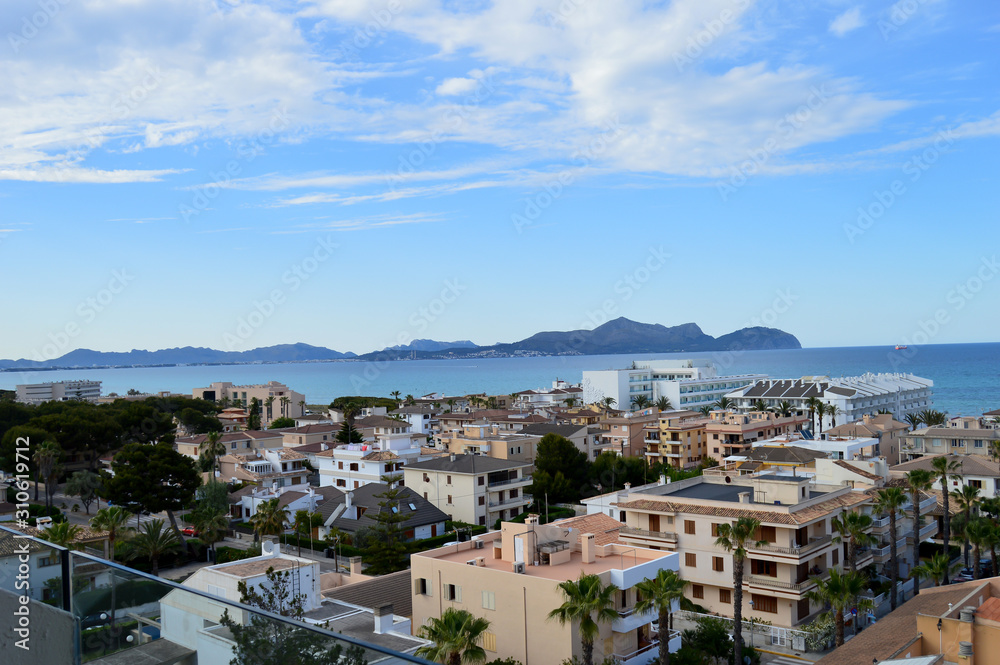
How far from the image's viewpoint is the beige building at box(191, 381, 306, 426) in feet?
377

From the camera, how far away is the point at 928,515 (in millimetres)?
37594

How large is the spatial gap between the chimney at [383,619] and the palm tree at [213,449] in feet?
135

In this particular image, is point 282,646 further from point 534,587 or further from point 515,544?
point 515,544

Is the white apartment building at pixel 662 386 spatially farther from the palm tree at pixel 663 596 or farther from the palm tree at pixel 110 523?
the palm tree at pixel 663 596

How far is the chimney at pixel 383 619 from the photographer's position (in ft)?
62.3

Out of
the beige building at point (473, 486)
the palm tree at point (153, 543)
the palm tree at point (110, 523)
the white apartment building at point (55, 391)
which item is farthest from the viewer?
the white apartment building at point (55, 391)

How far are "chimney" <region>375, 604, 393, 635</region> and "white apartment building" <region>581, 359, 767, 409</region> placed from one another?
297ft

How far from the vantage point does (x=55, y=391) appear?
15638 cm

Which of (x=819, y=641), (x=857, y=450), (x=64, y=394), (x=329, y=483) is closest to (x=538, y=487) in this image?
(x=329, y=483)

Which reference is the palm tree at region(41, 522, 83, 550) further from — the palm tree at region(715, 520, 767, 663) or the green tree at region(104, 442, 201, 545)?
the palm tree at region(715, 520, 767, 663)

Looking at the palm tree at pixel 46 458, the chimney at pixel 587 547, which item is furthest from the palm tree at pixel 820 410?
the palm tree at pixel 46 458

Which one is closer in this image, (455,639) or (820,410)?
(455,639)

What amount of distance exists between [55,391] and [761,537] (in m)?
163

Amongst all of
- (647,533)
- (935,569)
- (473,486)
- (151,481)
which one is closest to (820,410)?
(473,486)
